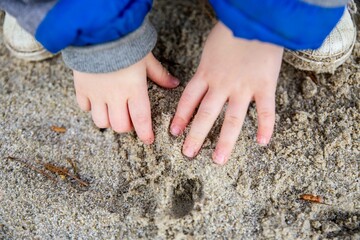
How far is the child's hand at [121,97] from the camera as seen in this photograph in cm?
130

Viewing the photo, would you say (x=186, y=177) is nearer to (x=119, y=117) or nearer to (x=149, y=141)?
(x=149, y=141)

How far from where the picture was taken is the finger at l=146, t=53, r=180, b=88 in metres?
1.36

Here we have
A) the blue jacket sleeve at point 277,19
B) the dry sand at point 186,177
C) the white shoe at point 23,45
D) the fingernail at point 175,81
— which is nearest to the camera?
the blue jacket sleeve at point 277,19

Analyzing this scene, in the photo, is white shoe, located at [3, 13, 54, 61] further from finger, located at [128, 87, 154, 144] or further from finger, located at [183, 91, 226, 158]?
finger, located at [183, 91, 226, 158]

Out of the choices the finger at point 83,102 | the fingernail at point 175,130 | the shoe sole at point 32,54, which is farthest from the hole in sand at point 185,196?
the shoe sole at point 32,54

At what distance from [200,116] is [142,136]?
166mm

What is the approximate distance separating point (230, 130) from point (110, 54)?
1.19 ft

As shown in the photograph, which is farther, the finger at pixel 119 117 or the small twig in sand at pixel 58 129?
the small twig in sand at pixel 58 129

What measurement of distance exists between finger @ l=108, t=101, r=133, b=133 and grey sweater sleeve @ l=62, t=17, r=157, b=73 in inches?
4.7

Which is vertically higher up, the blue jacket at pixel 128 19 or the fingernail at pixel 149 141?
the blue jacket at pixel 128 19

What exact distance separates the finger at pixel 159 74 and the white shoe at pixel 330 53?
35cm

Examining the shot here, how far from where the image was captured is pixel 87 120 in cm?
144

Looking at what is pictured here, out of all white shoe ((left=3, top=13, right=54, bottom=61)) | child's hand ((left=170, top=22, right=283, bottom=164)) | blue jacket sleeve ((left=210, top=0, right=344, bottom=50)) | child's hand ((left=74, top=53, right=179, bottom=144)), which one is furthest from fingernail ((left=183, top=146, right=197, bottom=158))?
white shoe ((left=3, top=13, right=54, bottom=61))

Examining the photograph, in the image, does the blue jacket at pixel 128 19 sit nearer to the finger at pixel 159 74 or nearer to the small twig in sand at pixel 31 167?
the finger at pixel 159 74
